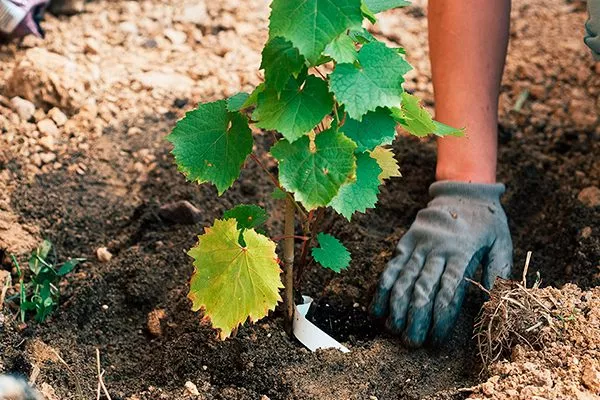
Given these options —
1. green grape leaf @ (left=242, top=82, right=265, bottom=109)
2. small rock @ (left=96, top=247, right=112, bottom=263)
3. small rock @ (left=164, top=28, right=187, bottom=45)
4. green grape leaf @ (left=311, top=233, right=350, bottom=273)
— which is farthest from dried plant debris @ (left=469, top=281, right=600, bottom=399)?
small rock @ (left=164, top=28, right=187, bottom=45)

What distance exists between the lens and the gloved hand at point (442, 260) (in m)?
1.85

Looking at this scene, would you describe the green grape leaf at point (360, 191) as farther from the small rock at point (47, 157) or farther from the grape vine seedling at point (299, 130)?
the small rock at point (47, 157)

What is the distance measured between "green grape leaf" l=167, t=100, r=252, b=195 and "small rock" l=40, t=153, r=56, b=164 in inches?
34.8

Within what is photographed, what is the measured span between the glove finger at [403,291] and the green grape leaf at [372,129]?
510 mm

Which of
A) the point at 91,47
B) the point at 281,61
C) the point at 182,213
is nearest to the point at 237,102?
the point at 281,61

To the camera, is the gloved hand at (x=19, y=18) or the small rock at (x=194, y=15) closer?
the gloved hand at (x=19, y=18)

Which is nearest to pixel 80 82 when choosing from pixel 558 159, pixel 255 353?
pixel 255 353

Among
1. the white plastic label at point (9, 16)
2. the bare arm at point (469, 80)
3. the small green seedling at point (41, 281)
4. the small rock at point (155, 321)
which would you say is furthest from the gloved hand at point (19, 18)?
the bare arm at point (469, 80)

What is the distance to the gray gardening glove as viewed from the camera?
2.14 m

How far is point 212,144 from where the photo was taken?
1542 millimetres

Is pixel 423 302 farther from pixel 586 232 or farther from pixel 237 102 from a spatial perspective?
pixel 237 102

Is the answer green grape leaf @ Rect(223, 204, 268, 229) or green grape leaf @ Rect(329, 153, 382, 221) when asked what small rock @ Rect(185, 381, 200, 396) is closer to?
green grape leaf @ Rect(223, 204, 268, 229)

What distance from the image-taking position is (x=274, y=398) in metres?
1.69

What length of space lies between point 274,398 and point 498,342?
19.1 inches
